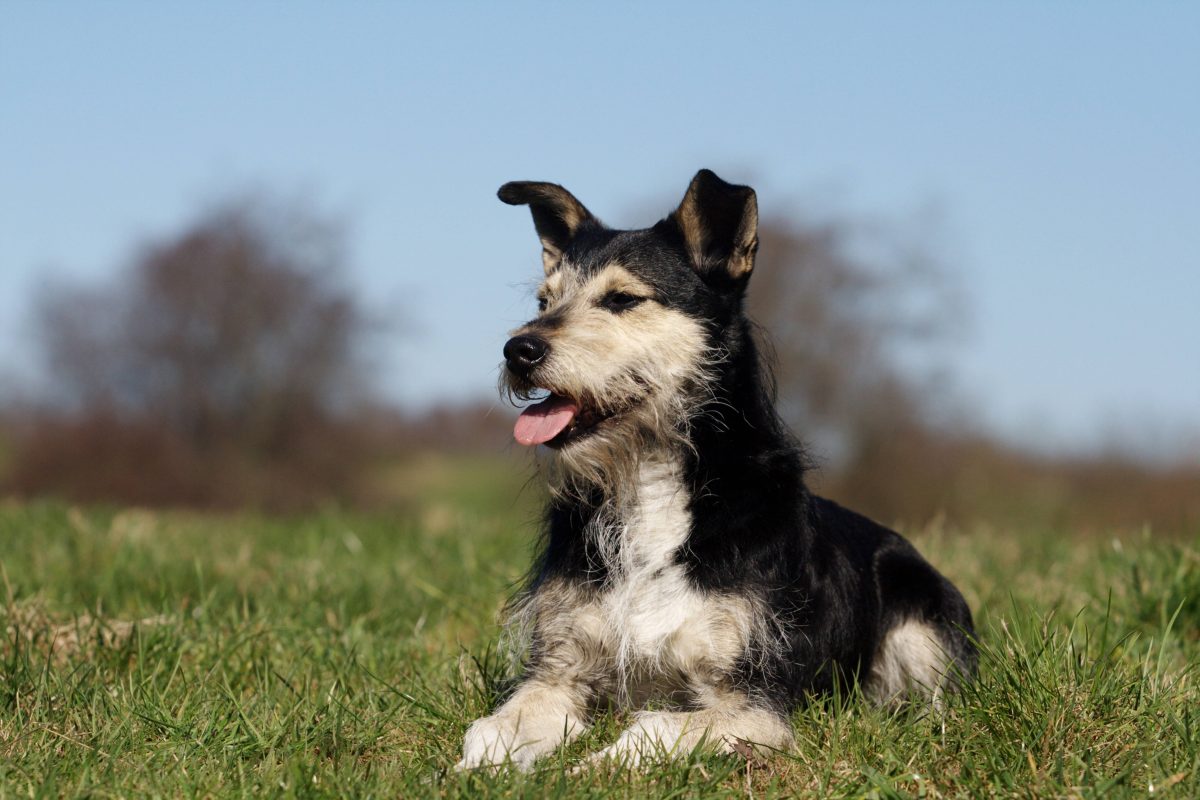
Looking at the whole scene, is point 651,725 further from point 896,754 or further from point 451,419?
point 451,419

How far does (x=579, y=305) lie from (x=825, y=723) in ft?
5.96

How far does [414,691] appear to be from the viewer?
4.58m

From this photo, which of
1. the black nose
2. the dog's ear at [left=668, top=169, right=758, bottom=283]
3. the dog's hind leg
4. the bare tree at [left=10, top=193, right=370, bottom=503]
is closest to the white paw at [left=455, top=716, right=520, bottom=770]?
the black nose

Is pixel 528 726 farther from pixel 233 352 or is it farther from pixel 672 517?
pixel 233 352

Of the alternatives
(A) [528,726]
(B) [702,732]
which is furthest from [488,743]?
(B) [702,732]

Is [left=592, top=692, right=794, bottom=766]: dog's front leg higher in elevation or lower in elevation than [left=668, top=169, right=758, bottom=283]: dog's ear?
lower

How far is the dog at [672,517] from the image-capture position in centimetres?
411

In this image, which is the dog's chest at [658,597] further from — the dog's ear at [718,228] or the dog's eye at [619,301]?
the dog's ear at [718,228]

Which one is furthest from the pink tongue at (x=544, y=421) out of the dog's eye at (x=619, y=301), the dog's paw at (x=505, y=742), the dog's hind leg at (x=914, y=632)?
the dog's hind leg at (x=914, y=632)

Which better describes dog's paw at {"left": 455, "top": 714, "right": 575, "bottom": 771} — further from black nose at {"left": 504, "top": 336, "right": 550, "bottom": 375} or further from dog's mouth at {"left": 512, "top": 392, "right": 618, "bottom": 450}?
black nose at {"left": 504, "top": 336, "right": 550, "bottom": 375}

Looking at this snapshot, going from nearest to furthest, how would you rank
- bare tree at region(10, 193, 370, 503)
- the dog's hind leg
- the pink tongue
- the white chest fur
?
the white chest fur < the pink tongue < the dog's hind leg < bare tree at region(10, 193, 370, 503)

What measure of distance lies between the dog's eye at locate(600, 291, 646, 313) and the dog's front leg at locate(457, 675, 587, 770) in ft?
4.69

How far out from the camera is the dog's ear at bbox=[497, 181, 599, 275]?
5023mm

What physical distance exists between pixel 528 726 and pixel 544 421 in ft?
3.65
